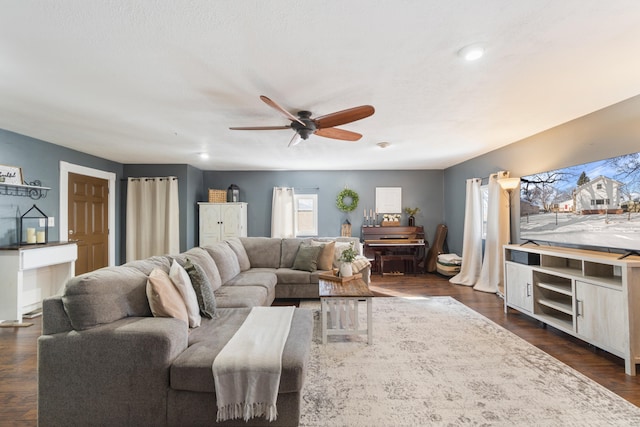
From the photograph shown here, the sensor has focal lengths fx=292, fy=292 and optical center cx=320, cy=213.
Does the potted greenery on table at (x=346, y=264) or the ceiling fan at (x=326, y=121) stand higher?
the ceiling fan at (x=326, y=121)

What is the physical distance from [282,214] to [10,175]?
13.8ft

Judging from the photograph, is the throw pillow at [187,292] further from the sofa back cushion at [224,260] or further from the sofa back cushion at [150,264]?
the sofa back cushion at [224,260]

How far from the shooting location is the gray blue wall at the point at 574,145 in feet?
8.84

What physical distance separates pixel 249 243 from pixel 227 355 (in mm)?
3218

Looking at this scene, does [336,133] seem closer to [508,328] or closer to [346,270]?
[346,270]

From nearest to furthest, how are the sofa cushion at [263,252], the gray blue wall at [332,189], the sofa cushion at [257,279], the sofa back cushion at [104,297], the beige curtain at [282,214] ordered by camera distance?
the sofa back cushion at [104,297] → the sofa cushion at [257,279] → the sofa cushion at [263,252] → the beige curtain at [282,214] → the gray blue wall at [332,189]

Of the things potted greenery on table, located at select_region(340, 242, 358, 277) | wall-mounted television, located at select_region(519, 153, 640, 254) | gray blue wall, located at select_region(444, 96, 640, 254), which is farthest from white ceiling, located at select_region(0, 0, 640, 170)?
potted greenery on table, located at select_region(340, 242, 358, 277)

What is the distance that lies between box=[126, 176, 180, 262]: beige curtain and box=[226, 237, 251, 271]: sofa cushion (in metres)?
1.98

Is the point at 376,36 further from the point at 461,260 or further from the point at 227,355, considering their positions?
the point at 461,260

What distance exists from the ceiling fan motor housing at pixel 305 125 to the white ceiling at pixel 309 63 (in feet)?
0.33

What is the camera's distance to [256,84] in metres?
2.33

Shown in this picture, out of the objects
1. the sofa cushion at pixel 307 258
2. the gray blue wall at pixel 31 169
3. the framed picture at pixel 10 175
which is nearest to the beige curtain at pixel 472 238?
the sofa cushion at pixel 307 258

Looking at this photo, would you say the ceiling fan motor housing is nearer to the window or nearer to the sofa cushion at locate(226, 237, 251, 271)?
the sofa cushion at locate(226, 237, 251, 271)

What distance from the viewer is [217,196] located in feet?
20.2
